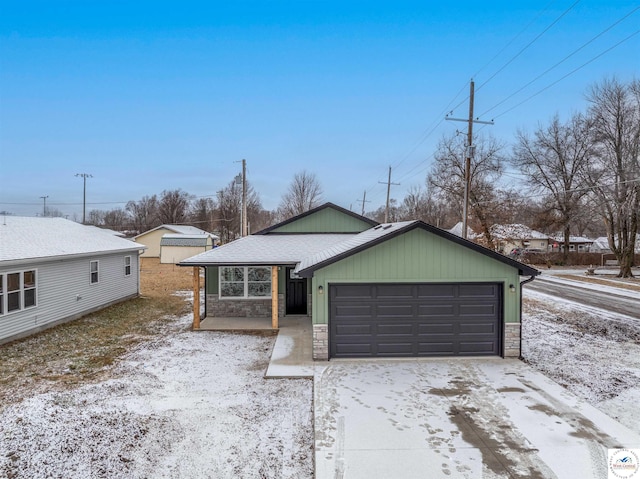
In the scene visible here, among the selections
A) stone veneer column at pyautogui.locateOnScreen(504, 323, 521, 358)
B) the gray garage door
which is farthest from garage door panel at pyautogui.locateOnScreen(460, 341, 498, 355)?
stone veneer column at pyautogui.locateOnScreen(504, 323, 521, 358)

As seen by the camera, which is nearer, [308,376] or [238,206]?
[308,376]

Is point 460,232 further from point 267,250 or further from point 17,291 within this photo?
point 17,291

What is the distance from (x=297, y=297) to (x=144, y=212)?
7011 centimetres

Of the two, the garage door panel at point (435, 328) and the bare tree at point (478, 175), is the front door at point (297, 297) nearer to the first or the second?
the garage door panel at point (435, 328)

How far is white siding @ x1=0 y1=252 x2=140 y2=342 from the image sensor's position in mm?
10516

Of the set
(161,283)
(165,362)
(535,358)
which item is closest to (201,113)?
(161,283)

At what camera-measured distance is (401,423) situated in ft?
18.5

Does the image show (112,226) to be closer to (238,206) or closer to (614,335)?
(238,206)

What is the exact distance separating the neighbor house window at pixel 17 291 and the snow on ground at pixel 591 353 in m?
13.1

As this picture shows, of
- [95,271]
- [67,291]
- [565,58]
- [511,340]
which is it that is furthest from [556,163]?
[67,291]

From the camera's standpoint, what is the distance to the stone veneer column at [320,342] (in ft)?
28.0

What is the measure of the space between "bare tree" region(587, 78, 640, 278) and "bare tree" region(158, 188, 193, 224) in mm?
58805

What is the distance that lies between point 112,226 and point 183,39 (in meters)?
67.5

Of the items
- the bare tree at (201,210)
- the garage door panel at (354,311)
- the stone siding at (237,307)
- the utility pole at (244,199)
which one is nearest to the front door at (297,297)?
the stone siding at (237,307)
